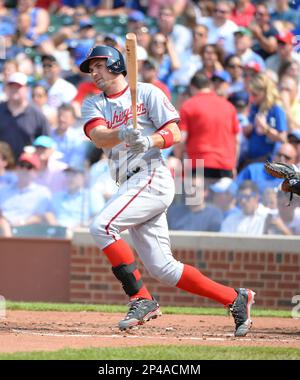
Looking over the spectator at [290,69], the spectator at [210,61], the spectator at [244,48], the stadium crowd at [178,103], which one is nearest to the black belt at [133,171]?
the stadium crowd at [178,103]

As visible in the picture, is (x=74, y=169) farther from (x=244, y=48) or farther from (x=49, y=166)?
(x=244, y=48)

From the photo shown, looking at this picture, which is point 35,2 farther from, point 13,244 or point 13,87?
point 13,244

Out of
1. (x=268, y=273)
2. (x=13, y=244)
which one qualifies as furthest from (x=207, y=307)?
(x=13, y=244)

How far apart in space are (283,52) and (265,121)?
1.89 meters

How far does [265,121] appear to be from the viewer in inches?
495

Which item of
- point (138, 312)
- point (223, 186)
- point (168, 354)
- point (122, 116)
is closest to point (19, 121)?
point (223, 186)

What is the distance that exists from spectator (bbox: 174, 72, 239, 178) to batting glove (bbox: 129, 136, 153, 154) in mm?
4656

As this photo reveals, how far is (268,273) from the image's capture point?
436 inches

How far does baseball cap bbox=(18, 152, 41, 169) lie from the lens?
38.8 feet

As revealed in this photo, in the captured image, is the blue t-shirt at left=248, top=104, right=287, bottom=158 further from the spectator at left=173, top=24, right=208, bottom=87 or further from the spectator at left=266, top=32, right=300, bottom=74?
the spectator at left=173, top=24, right=208, bottom=87

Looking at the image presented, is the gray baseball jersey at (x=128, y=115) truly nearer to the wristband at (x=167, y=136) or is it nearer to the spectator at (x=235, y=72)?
the wristband at (x=167, y=136)

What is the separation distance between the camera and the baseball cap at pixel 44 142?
12.3 metres

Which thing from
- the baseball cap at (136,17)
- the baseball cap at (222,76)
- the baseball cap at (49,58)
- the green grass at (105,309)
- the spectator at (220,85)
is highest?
the baseball cap at (136,17)

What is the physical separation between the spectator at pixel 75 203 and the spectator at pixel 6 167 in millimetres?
561
